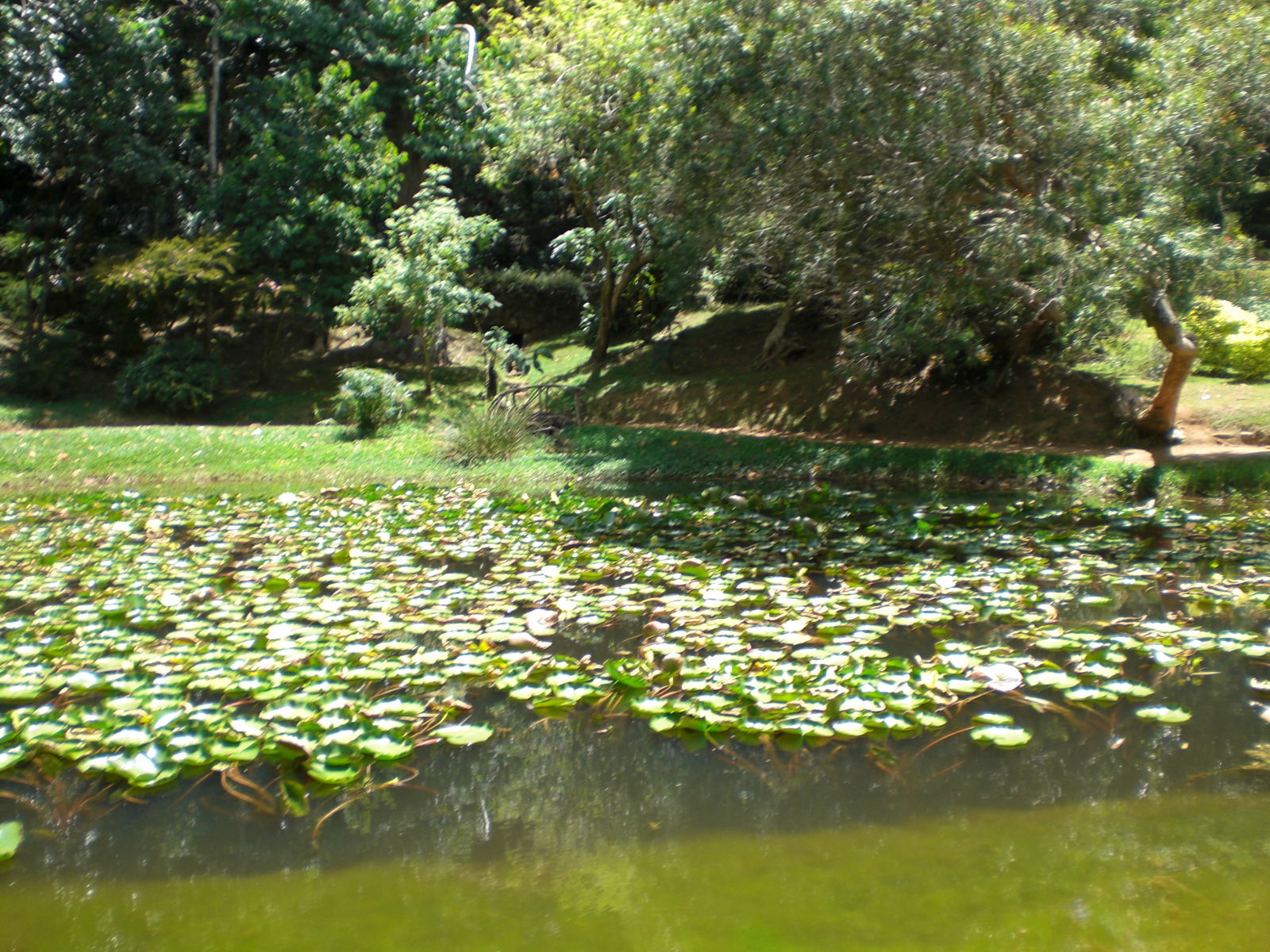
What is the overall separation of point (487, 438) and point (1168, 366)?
8.69 meters

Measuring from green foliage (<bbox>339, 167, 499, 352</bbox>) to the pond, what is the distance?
10.9m

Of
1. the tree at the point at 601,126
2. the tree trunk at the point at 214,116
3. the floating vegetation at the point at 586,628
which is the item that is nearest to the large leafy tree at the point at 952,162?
the tree at the point at 601,126

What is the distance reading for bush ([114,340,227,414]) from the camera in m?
18.2

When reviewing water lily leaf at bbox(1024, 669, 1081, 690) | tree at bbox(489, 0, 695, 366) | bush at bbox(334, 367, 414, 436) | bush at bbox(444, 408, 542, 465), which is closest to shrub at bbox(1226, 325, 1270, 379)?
tree at bbox(489, 0, 695, 366)

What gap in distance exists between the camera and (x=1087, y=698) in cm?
454

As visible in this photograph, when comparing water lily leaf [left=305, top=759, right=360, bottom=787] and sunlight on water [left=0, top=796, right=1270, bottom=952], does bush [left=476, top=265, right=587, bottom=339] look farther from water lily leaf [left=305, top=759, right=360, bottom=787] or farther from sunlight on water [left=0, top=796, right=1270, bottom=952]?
sunlight on water [left=0, top=796, right=1270, bottom=952]

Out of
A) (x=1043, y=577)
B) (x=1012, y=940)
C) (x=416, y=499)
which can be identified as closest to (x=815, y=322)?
(x=416, y=499)

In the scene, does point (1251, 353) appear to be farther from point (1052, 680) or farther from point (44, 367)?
point (44, 367)

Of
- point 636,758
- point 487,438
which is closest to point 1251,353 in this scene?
point 487,438

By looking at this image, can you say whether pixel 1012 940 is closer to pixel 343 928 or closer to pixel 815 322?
pixel 343 928

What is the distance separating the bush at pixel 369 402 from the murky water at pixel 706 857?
12.2 meters

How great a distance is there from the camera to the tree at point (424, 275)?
17266 mm

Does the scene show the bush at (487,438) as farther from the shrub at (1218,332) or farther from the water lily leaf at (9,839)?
the water lily leaf at (9,839)

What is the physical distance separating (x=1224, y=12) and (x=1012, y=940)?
11.4 meters
